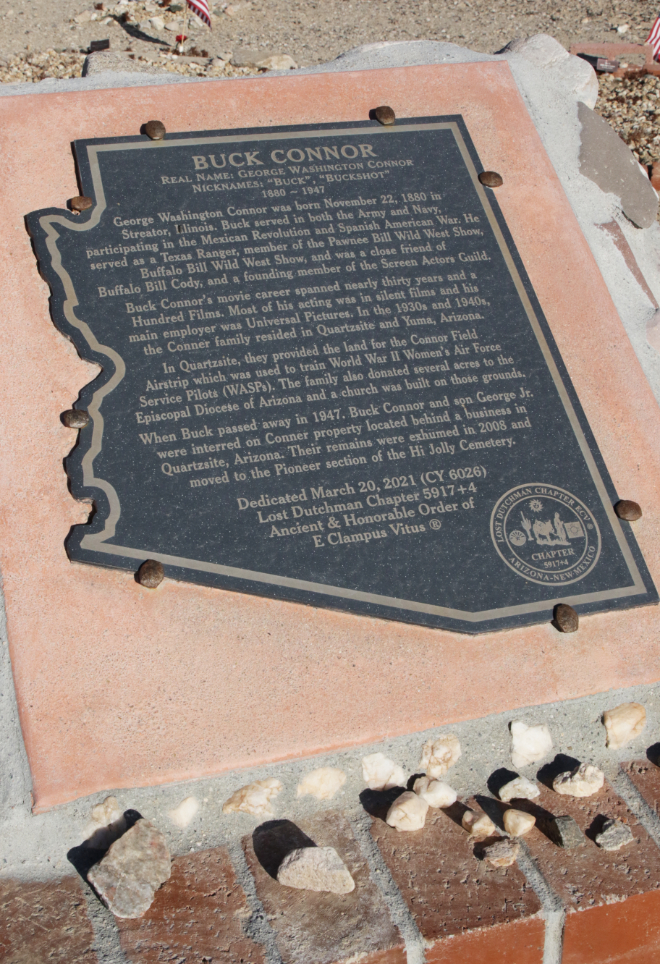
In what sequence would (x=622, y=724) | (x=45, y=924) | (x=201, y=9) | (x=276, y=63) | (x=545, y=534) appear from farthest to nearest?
(x=201, y=9) < (x=276, y=63) < (x=545, y=534) < (x=622, y=724) < (x=45, y=924)

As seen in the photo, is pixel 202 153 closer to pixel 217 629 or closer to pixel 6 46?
pixel 217 629

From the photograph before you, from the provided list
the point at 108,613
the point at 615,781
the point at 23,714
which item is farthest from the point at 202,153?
the point at 615,781

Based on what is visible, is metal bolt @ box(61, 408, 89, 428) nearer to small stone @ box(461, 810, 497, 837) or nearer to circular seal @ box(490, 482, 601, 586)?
circular seal @ box(490, 482, 601, 586)

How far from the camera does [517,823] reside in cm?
201

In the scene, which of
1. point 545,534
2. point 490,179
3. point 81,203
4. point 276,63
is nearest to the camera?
point 545,534

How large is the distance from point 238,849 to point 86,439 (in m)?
1.04

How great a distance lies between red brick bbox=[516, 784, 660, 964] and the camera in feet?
6.23

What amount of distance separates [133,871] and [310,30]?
496 centimetres

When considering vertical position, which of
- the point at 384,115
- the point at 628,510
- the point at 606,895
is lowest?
the point at 606,895

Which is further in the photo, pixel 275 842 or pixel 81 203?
pixel 81 203

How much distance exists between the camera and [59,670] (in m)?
2.03

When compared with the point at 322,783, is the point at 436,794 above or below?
below

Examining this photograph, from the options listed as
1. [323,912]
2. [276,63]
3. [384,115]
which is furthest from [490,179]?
[276,63]

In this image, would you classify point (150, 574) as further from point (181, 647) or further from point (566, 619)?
point (566, 619)
